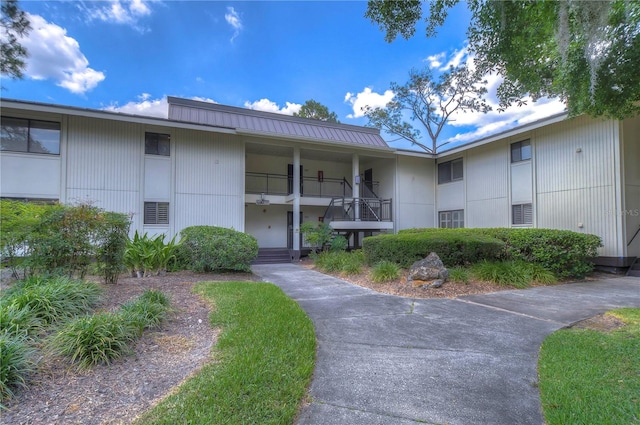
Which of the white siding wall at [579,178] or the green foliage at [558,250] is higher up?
the white siding wall at [579,178]

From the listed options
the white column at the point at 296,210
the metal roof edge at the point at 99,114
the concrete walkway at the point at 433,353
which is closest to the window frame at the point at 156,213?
the metal roof edge at the point at 99,114

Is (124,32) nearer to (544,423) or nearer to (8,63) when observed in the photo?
(8,63)

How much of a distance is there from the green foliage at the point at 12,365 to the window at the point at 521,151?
15475 millimetres

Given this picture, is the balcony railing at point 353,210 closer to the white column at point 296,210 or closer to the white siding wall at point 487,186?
the white column at point 296,210

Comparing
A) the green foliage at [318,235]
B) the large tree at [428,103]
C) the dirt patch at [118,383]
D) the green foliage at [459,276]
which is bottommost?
the dirt patch at [118,383]

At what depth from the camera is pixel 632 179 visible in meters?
10.3

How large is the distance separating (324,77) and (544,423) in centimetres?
1397

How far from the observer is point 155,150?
12.4 meters

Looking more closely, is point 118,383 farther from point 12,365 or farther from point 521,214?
point 521,214

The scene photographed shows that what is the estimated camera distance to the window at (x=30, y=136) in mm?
10461

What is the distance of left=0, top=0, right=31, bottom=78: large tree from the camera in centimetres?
508

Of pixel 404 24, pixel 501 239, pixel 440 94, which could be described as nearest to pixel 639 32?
pixel 404 24

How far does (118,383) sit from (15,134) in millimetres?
12264

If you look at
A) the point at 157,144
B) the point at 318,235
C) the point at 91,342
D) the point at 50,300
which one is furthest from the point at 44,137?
the point at 91,342
